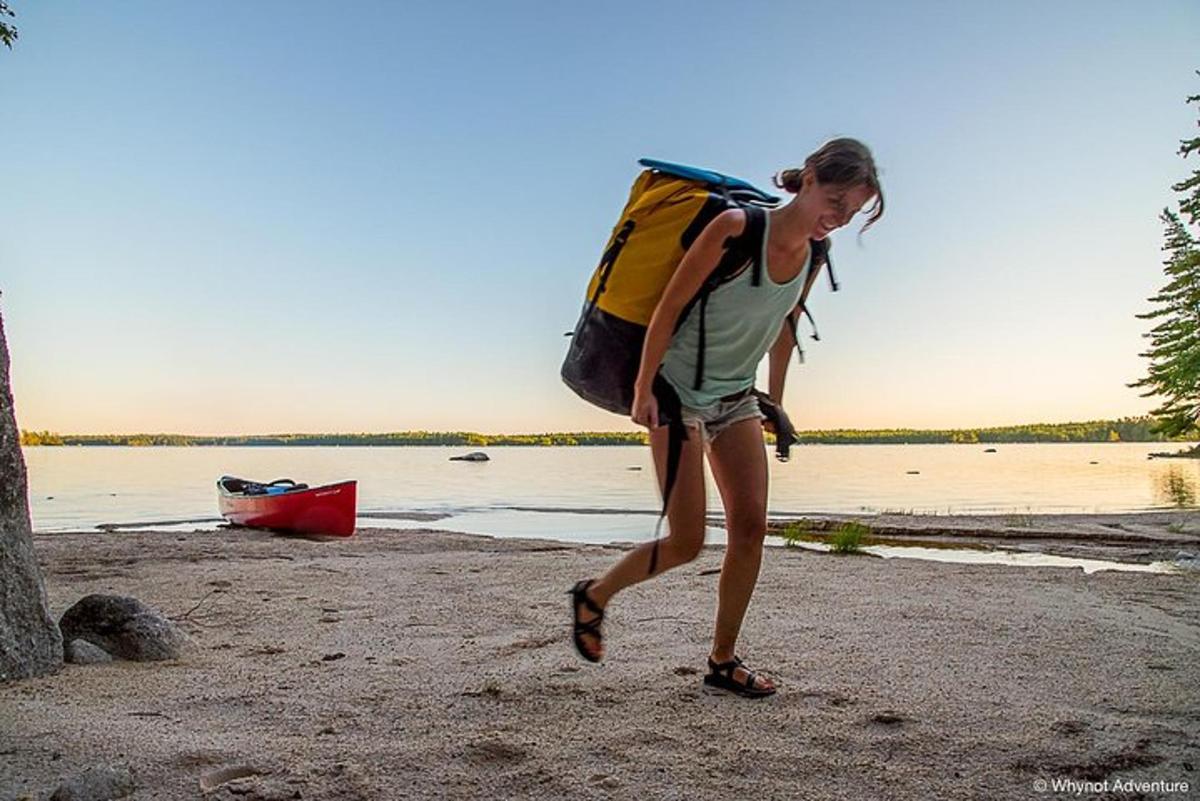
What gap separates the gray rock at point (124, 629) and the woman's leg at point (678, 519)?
2365 mm

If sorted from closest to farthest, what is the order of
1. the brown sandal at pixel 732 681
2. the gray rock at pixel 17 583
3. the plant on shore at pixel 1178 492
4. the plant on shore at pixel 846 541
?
the brown sandal at pixel 732 681, the gray rock at pixel 17 583, the plant on shore at pixel 846 541, the plant on shore at pixel 1178 492

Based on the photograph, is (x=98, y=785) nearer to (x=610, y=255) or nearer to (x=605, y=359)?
(x=605, y=359)

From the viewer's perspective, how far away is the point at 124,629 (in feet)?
14.6

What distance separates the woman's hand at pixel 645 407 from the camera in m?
3.34

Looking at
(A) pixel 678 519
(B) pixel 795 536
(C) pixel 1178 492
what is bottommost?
(C) pixel 1178 492

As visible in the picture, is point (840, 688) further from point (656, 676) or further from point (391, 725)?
point (391, 725)

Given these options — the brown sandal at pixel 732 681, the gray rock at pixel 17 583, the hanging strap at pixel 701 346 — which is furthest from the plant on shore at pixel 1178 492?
the gray rock at pixel 17 583

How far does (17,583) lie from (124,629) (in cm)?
69

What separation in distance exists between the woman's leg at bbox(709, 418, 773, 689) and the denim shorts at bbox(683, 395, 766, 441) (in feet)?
0.08

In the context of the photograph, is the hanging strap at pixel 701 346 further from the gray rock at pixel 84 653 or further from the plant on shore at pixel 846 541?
the plant on shore at pixel 846 541

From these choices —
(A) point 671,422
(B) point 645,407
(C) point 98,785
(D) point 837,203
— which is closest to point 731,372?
(A) point 671,422

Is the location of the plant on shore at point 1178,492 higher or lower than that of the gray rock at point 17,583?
lower

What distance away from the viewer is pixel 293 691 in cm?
377

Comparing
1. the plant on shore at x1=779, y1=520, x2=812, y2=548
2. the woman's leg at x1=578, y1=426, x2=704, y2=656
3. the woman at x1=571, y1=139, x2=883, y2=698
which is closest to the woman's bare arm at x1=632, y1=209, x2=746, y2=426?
the woman at x1=571, y1=139, x2=883, y2=698
